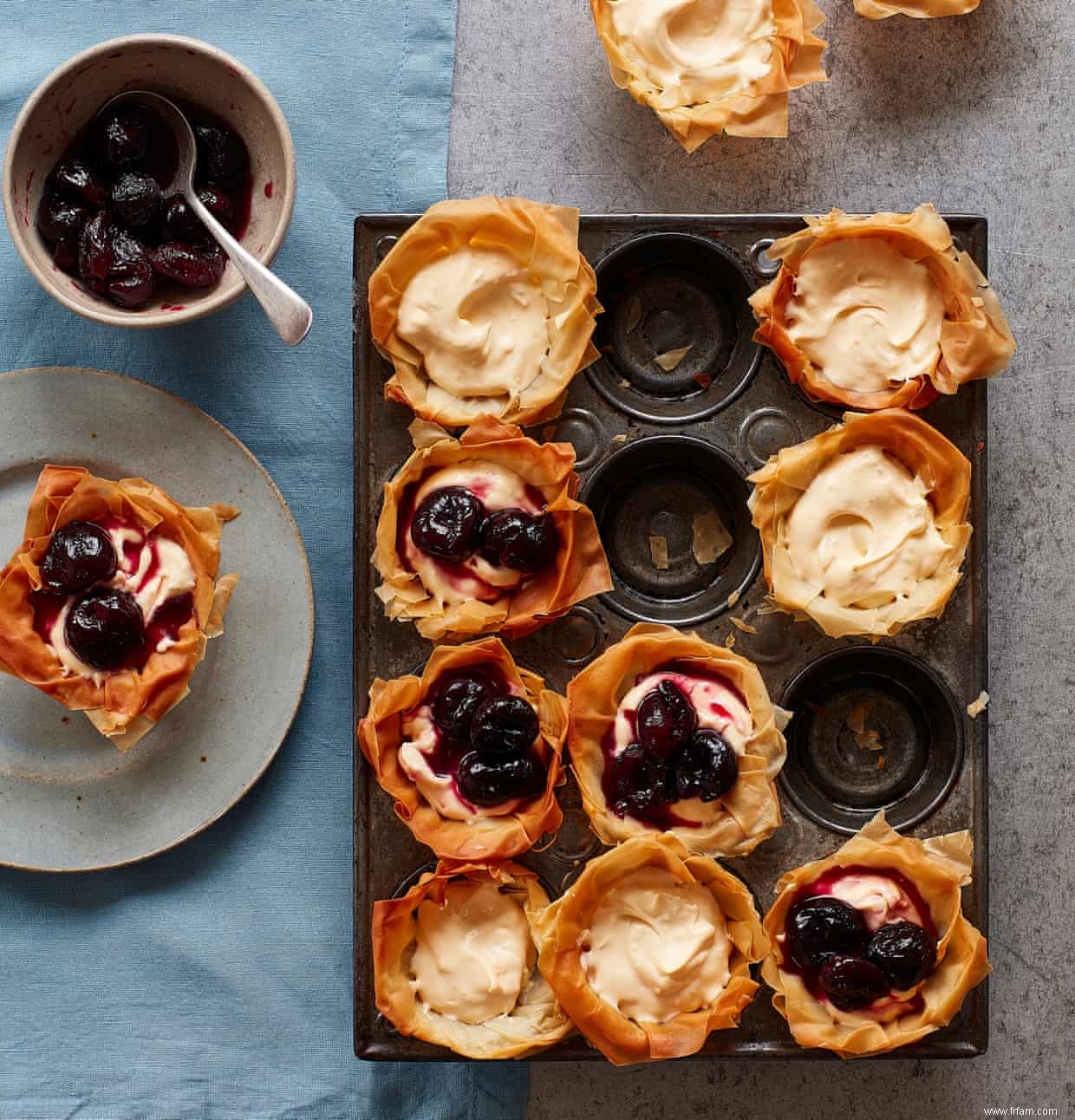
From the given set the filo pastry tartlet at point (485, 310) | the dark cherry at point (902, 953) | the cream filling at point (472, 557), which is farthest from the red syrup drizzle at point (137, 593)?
the dark cherry at point (902, 953)

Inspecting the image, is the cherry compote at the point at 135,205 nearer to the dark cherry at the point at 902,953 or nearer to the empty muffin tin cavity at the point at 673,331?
the empty muffin tin cavity at the point at 673,331

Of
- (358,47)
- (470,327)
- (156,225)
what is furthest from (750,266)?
(156,225)

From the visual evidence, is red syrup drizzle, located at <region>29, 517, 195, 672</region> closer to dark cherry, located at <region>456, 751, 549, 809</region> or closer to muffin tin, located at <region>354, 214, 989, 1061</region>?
muffin tin, located at <region>354, 214, 989, 1061</region>

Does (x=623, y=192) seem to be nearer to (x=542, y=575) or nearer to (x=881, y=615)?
(x=542, y=575)

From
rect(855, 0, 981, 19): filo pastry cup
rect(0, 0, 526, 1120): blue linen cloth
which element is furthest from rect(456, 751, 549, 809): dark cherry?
rect(855, 0, 981, 19): filo pastry cup

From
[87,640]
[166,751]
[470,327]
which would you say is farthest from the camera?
Answer: [166,751]
